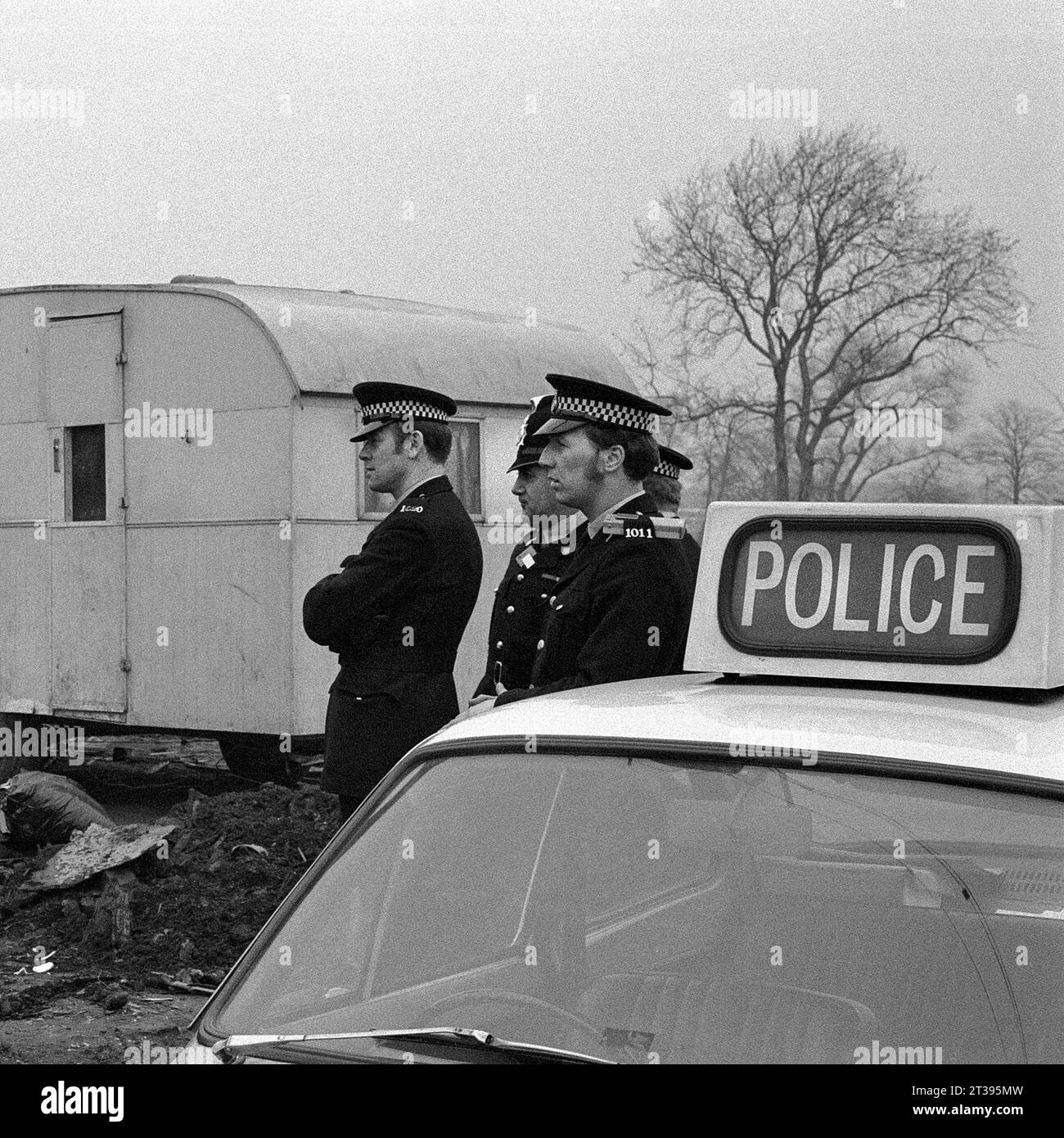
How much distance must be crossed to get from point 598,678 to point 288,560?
5821 millimetres

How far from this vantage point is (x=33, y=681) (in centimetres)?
1053

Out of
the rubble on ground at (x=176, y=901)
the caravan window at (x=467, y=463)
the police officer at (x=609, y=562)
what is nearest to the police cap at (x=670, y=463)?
the police officer at (x=609, y=562)

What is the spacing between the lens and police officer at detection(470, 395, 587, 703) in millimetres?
5094

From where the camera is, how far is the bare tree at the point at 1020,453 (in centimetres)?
2288

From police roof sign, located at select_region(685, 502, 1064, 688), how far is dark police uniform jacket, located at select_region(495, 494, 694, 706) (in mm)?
1034

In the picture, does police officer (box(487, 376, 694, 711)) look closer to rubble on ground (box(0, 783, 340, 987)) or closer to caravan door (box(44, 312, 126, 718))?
rubble on ground (box(0, 783, 340, 987))

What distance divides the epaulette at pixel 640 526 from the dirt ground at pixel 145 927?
2.18 metres

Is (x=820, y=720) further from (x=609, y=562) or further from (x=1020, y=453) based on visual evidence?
(x=1020, y=453)

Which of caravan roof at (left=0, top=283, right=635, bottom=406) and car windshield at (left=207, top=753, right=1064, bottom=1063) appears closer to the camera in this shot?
car windshield at (left=207, top=753, right=1064, bottom=1063)

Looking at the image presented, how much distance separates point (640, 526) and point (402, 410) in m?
1.31

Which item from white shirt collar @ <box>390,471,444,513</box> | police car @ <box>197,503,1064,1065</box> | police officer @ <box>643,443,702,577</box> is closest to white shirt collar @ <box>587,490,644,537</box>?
white shirt collar @ <box>390,471,444,513</box>

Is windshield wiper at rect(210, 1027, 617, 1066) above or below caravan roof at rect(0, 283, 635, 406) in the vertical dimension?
below
